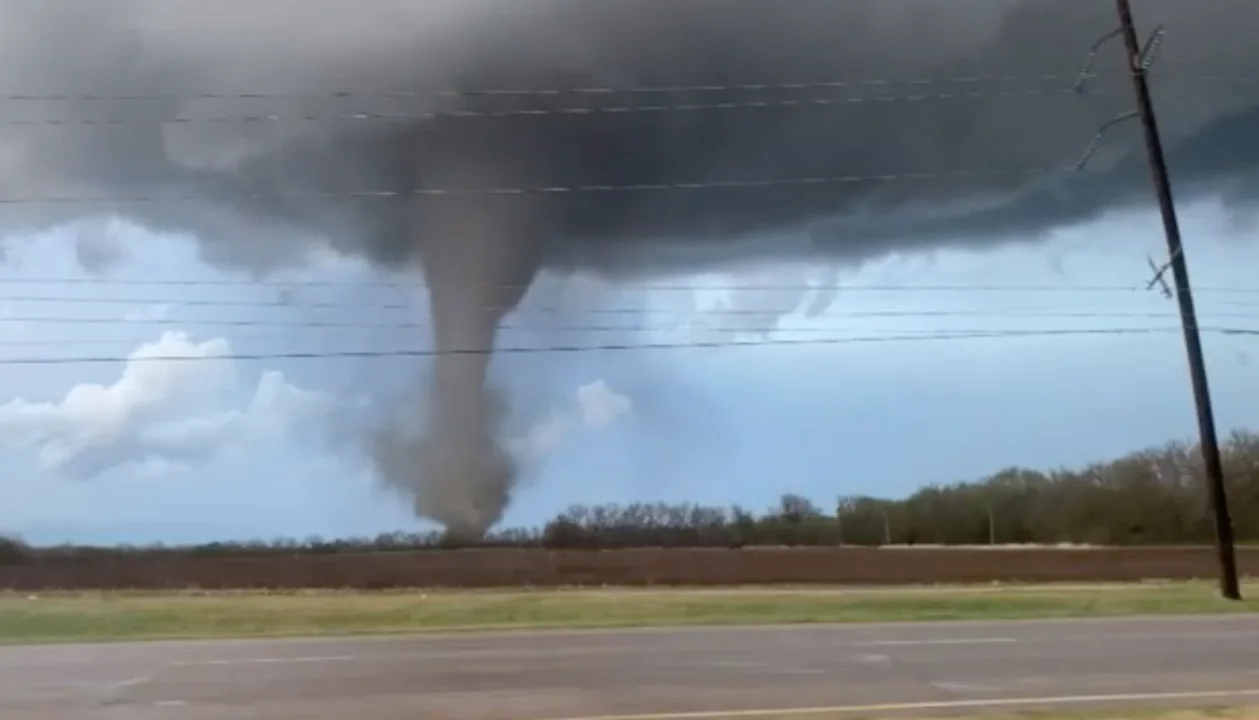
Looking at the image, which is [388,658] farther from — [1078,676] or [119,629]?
[119,629]

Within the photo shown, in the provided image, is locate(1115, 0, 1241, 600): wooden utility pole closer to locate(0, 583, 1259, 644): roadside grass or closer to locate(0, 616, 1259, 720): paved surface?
locate(0, 583, 1259, 644): roadside grass

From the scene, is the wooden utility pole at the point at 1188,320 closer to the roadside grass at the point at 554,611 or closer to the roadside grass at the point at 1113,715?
the roadside grass at the point at 554,611

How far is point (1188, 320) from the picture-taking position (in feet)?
85.7

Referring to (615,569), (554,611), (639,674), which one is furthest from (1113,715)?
(615,569)

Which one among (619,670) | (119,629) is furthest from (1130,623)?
(119,629)

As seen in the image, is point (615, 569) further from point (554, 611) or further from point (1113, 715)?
point (1113, 715)

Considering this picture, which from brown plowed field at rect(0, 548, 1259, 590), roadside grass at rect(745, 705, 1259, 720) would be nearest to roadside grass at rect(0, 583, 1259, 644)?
roadside grass at rect(745, 705, 1259, 720)

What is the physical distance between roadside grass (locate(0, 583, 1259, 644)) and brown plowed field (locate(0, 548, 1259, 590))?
1199 centimetres

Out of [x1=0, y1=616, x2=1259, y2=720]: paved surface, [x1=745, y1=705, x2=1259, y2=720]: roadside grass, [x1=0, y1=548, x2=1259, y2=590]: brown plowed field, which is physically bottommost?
[x1=745, y1=705, x2=1259, y2=720]: roadside grass

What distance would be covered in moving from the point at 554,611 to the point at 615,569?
2184 cm

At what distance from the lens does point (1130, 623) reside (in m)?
20.4

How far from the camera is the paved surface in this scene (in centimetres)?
1209

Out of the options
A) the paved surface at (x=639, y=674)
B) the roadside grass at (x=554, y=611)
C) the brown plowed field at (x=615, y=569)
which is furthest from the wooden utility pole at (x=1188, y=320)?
the brown plowed field at (x=615, y=569)

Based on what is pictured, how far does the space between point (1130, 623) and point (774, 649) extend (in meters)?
7.18
